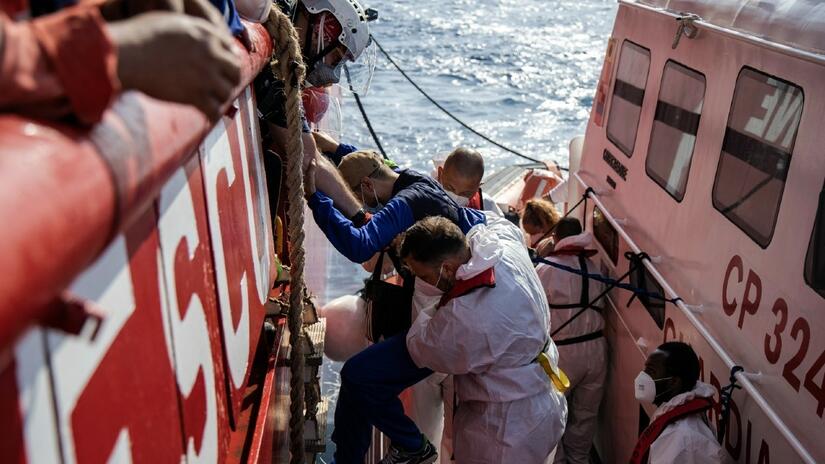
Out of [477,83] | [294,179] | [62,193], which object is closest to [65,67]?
[62,193]

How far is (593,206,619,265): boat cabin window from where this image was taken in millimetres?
5656

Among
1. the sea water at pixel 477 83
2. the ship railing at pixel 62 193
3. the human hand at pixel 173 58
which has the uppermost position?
the human hand at pixel 173 58

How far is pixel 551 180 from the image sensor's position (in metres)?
9.64

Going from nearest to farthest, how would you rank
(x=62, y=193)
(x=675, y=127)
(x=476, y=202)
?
(x=62, y=193), (x=675, y=127), (x=476, y=202)

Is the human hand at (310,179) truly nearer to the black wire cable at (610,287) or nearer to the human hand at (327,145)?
the human hand at (327,145)

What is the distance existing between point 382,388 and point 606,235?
2.87 m

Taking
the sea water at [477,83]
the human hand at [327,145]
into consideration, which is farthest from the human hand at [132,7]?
the sea water at [477,83]

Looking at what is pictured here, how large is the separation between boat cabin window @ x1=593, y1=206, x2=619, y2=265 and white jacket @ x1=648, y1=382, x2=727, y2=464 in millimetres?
2225

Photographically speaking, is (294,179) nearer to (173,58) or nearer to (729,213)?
(173,58)

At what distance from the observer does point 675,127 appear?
4738 millimetres

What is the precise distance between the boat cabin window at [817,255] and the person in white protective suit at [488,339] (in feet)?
3.16

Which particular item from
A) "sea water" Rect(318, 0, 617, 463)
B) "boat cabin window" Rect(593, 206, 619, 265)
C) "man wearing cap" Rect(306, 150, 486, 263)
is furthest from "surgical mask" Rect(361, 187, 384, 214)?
"sea water" Rect(318, 0, 617, 463)

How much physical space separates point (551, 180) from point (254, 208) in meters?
7.25

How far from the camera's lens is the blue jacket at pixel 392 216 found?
10.9 ft
